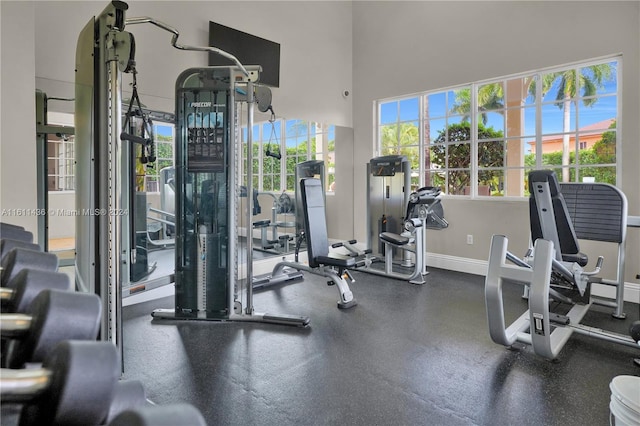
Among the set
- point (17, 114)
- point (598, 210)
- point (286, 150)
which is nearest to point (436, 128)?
point (286, 150)

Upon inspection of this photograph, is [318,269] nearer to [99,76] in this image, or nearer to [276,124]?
[276,124]

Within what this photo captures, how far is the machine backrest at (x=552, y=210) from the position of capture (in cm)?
292

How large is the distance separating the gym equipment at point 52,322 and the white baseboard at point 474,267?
5.15 meters

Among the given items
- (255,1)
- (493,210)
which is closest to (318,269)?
(493,210)

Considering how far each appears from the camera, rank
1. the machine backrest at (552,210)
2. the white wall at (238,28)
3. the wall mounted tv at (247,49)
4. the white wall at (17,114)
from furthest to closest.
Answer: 1. the wall mounted tv at (247,49)
2. the white wall at (238,28)
3. the machine backrest at (552,210)
4. the white wall at (17,114)

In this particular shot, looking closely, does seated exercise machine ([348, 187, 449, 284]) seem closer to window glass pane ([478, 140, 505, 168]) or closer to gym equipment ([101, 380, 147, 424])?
window glass pane ([478, 140, 505, 168])

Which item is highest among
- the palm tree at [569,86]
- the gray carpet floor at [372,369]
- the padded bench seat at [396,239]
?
the palm tree at [569,86]

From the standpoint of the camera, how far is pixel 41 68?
3139 mm

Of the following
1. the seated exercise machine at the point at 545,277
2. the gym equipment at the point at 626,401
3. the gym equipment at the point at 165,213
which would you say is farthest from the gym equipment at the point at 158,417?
the gym equipment at the point at 165,213

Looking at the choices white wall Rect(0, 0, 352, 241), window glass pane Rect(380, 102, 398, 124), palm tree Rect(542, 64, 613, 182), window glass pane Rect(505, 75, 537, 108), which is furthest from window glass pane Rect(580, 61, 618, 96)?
white wall Rect(0, 0, 352, 241)

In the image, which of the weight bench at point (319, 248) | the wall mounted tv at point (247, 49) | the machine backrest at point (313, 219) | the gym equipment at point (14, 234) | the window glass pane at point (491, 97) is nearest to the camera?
the gym equipment at point (14, 234)

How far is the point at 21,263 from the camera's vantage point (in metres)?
0.53

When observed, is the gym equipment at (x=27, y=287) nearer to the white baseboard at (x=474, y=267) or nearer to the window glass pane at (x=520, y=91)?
the white baseboard at (x=474, y=267)

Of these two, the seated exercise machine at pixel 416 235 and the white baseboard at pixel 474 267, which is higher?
the seated exercise machine at pixel 416 235
